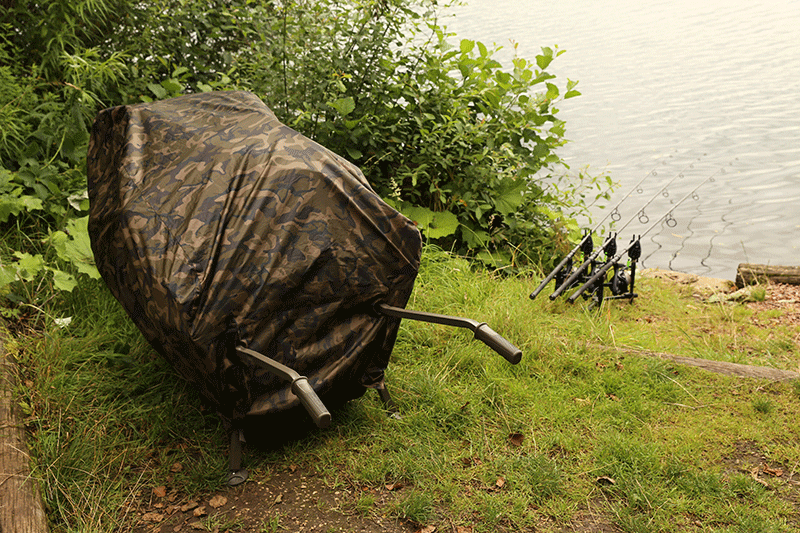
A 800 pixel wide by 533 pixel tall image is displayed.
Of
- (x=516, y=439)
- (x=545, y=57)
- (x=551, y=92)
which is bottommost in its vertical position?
(x=516, y=439)

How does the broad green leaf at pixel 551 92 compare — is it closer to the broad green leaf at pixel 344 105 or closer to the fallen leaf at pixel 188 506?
the broad green leaf at pixel 344 105

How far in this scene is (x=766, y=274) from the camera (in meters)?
6.67

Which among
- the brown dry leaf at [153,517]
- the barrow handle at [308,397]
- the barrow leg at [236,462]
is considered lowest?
the brown dry leaf at [153,517]

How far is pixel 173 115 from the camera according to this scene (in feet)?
9.70

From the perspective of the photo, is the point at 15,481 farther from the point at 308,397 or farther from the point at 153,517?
the point at 308,397

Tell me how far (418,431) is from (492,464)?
385 mm

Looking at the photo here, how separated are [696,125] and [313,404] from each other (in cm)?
1468

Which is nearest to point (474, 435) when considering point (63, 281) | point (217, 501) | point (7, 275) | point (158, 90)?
point (217, 501)

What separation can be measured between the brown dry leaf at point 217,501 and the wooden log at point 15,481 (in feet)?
1.96

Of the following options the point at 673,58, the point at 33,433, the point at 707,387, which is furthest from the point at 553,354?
the point at 673,58

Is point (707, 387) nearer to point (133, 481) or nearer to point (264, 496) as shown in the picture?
point (264, 496)

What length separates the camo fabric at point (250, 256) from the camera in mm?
2291

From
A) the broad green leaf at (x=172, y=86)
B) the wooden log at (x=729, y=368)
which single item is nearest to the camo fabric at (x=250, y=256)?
the wooden log at (x=729, y=368)

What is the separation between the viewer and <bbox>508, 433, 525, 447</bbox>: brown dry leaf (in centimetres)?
287
